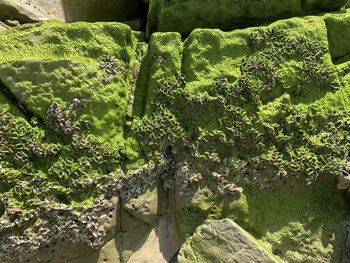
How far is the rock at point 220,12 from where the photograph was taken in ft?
14.3

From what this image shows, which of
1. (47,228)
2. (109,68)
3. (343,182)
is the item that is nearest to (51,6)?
(109,68)

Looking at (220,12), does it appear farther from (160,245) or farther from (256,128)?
(160,245)

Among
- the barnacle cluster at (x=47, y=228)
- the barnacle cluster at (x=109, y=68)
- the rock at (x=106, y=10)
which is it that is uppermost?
the rock at (x=106, y=10)

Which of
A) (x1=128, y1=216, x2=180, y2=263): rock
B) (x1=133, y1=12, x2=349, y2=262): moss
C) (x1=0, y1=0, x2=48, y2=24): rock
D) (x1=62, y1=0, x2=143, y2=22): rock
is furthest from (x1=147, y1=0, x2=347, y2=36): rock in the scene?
(x1=0, y1=0, x2=48, y2=24): rock

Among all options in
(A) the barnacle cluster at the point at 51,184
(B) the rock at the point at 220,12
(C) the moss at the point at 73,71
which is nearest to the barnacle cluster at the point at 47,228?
(A) the barnacle cluster at the point at 51,184

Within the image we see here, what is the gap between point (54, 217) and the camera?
3.43 meters

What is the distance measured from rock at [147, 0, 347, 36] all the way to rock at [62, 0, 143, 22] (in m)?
0.96

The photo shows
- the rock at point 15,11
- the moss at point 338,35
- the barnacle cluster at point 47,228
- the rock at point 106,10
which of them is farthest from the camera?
the rock at point 15,11

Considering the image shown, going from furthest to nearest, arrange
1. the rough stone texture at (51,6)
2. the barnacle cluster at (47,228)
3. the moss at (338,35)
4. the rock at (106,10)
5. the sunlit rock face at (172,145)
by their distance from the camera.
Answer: the rough stone texture at (51,6), the rock at (106,10), the moss at (338,35), the sunlit rock face at (172,145), the barnacle cluster at (47,228)

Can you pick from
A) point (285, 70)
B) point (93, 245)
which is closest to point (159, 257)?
point (93, 245)

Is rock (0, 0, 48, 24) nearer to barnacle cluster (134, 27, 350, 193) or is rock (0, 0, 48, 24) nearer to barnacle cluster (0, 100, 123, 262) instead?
barnacle cluster (0, 100, 123, 262)

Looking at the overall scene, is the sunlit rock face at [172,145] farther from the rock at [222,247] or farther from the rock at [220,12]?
the rock at [220,12]

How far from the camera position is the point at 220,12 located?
437cm

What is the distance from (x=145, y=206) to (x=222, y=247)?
0.70 m
